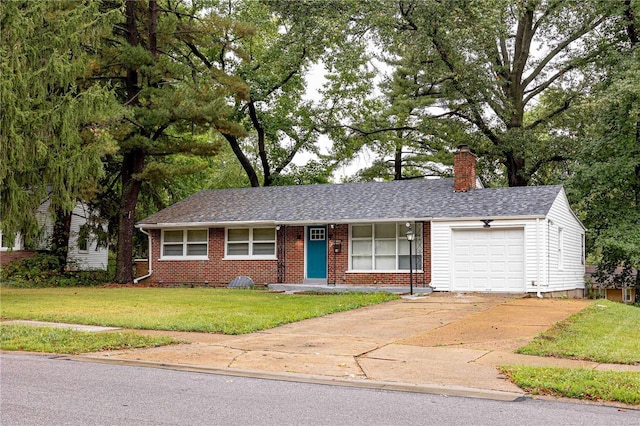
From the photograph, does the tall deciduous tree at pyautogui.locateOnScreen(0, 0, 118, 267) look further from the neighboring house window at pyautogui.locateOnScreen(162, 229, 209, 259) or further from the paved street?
the paved street

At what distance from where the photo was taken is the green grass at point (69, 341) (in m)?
9.61

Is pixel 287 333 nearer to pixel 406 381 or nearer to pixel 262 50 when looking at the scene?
pixel 406 381

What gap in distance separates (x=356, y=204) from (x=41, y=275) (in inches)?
558

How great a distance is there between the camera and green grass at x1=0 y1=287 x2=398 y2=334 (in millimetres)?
12172

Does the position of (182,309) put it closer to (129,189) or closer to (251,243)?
(251,243)

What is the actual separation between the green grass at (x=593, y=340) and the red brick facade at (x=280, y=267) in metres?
8.73

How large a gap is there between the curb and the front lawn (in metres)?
0.51

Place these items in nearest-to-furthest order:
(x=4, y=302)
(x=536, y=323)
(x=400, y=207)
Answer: (x=536, y=323), (x=4, y=302), (x=400, y=207)

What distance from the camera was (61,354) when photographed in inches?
366

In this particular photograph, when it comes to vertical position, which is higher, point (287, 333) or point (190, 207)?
point (190, 207)

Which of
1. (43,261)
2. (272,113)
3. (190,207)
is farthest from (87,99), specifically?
(272,113)

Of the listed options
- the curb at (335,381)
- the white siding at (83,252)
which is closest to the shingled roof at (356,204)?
the white siding at (83,252)

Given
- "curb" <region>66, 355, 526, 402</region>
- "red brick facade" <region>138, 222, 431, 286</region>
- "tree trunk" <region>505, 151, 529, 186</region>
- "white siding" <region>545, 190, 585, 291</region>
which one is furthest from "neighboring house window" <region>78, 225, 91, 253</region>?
"curb" <region>66, 355, 526, 402</region>

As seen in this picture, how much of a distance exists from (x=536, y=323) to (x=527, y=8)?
2072cm
